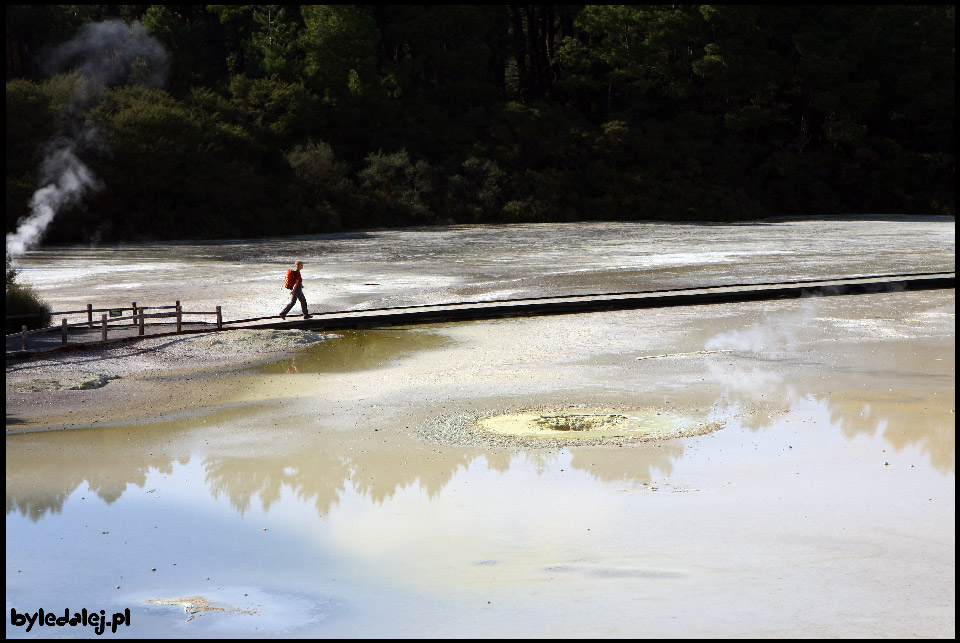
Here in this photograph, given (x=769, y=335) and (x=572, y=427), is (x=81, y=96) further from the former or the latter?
(x=572, y=427)

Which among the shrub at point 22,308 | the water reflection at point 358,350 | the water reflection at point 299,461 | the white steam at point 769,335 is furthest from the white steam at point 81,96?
the water reflection at point 299,461

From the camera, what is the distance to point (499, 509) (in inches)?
357

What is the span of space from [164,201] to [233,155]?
5.08m

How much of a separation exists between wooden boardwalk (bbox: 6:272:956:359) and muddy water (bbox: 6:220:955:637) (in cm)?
402

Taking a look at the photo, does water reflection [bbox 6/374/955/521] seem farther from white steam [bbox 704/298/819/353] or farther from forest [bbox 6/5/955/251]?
forest [bbox 6/5/955/251]

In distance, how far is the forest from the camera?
164ft

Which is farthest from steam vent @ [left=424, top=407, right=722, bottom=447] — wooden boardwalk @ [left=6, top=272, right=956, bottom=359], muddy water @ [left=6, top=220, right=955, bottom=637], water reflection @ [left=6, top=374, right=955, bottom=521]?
wooden boardwalk @ [left=6, top=272, right=956, bottom=359]

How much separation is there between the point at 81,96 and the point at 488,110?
21.4 metres

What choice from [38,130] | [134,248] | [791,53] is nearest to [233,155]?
[38,130]

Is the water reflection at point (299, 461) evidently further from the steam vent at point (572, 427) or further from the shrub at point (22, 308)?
the shrub at point (22, 308)

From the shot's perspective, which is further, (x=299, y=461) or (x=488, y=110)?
(x=488, y=110)

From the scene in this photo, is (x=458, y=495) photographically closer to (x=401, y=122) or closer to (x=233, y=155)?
(x=233, y=155)

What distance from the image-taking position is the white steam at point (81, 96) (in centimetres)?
4584

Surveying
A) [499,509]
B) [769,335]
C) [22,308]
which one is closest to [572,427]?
[499,509]
